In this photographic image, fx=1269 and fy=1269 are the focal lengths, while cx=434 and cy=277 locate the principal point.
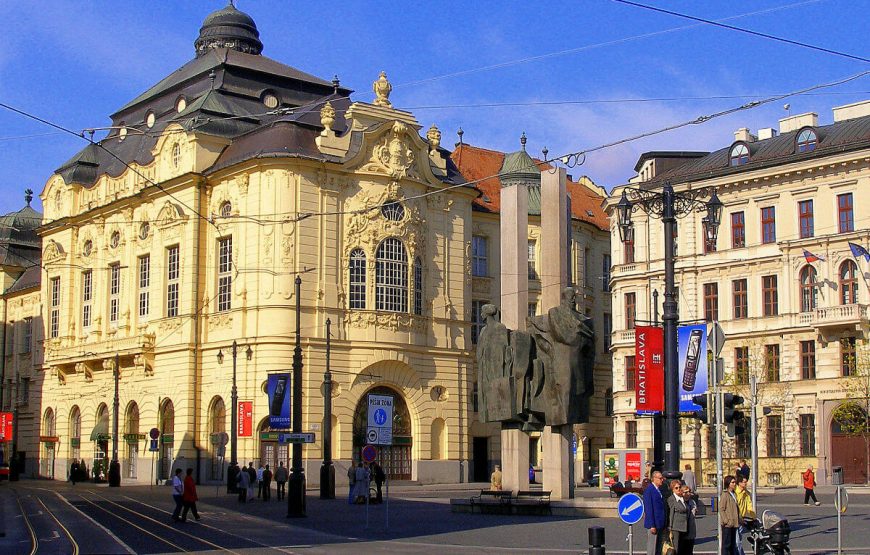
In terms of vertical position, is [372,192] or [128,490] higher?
[372,192]

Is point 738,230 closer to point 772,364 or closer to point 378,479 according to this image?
point 772,364

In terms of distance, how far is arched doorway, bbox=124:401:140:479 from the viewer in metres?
61.8

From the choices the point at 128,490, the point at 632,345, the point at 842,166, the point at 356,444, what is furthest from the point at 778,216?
the point at 128,490

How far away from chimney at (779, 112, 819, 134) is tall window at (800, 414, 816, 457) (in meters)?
13.6

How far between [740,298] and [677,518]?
40875 millimetres

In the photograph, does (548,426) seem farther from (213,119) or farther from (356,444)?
(213,119)

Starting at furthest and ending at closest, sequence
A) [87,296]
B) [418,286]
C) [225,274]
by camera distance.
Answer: [87,296] → [418,286] → [225,274]

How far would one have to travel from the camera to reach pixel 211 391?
188 feet

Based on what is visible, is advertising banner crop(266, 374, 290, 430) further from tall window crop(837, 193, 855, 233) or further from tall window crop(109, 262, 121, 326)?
tall window crop(837, 193, 855, 233)

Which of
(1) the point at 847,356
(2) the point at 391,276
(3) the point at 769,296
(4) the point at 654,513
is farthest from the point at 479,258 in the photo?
(4) the point at 654,513

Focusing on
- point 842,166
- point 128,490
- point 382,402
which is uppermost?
point 842,166

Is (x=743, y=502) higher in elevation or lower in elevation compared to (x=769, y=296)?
lower

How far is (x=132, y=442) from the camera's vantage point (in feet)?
204

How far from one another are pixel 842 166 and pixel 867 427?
37.0ft
